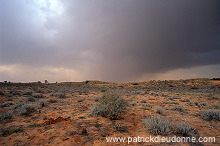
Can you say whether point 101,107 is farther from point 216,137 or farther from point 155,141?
point 216,137

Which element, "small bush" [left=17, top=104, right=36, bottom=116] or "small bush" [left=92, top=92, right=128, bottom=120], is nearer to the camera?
"small bush" [left=92, top=92, right=128, bottom=120]

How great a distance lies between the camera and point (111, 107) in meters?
7.51

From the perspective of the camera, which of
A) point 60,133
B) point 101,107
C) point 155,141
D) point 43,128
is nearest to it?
point 155,141

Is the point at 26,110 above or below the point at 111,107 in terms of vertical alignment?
below

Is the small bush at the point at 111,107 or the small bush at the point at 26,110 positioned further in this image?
the small bush at the point at 26,110

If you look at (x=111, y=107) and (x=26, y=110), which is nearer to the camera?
(x=111, y=107)

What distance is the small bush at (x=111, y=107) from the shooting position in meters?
7.45

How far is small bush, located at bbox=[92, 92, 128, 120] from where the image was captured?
7452 mm

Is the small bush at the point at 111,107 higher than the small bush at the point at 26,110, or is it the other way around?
the small bush at the point at 111,107

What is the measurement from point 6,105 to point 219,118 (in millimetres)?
16359

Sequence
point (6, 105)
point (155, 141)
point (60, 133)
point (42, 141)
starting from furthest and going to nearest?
point (6, 105), point (60, 133), point (42, 141), point (155, 141)

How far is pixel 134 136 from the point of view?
5.00 m

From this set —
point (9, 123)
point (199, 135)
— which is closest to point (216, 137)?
point (199, 135)

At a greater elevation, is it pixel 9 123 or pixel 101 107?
pixel 101 107
